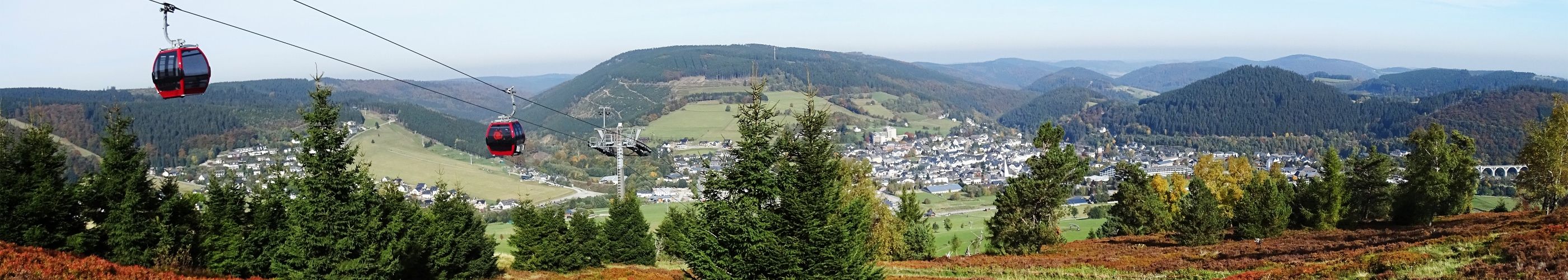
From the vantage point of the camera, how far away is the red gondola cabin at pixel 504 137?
1264 inches

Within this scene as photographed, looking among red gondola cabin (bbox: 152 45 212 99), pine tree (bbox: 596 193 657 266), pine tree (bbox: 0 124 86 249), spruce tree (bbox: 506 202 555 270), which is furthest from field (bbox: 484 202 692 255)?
red gondola cabin (bbox: 152 45 212 99)

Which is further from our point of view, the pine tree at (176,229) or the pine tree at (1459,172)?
the pine tree at (1459,172)

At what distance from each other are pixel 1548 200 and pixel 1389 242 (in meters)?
22.0

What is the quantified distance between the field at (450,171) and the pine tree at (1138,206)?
102793 millimetres

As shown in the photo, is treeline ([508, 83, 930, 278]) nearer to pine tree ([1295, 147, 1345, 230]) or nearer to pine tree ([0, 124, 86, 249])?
pine tree ([0, 124, 86, 249])

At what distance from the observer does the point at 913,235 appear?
47688 mm

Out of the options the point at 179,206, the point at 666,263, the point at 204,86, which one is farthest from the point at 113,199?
the point at 666,263

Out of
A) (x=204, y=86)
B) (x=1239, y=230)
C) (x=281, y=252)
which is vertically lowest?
(x=1239, y=230)

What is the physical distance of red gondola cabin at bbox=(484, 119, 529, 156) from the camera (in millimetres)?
Result: 32094

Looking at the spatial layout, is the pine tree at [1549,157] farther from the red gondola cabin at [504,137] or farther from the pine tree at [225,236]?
the pine tree at [225,236]

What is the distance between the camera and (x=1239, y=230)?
40.7 m

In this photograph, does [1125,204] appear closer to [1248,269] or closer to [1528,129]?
[1528,129]

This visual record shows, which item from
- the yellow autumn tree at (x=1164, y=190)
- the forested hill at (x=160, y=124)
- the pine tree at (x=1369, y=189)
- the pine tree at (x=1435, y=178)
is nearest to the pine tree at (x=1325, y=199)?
the pine tree at (x=1369, y=189)

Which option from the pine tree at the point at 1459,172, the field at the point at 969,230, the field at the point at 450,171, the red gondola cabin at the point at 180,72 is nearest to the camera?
the red gondola cabin at the point at 180,72
